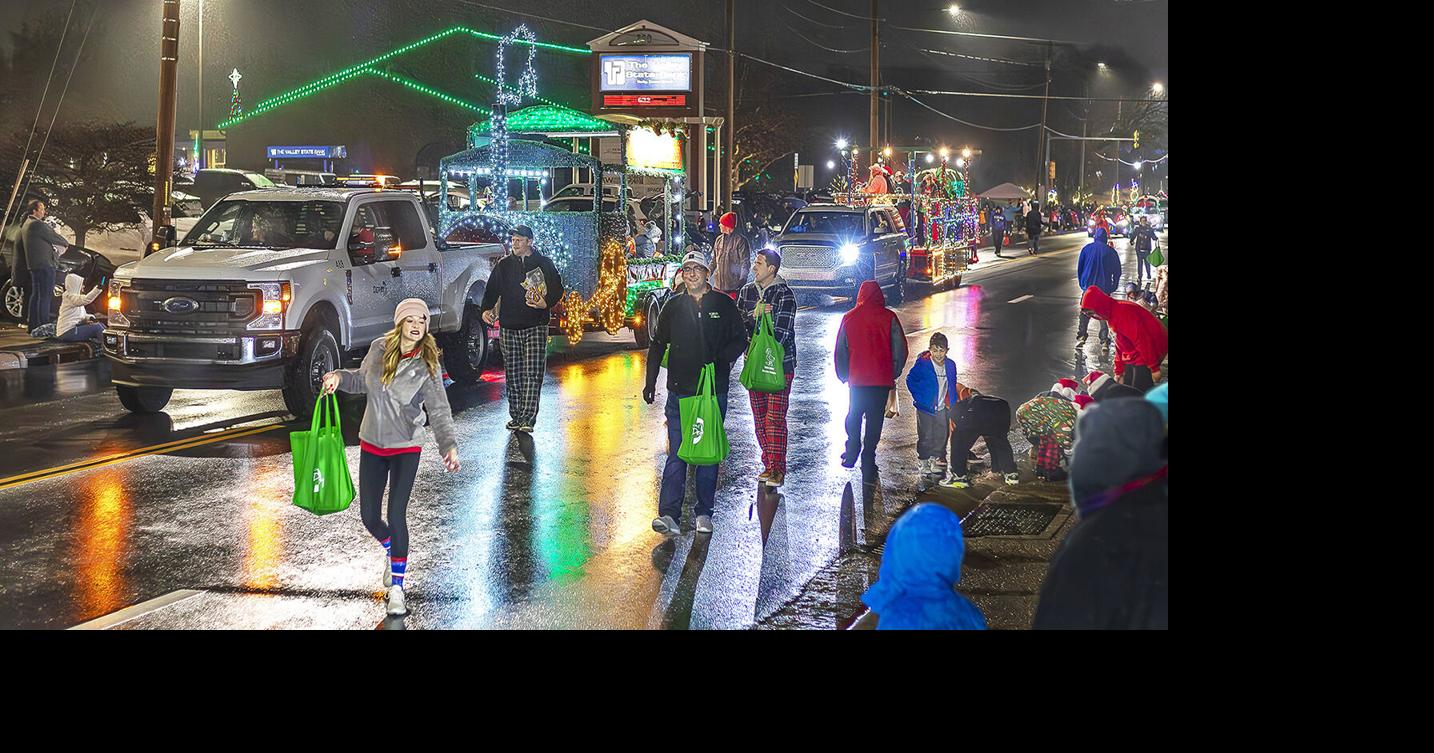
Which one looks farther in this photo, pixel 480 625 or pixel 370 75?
pixel 370 75

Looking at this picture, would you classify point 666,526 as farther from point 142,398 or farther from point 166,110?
point 166,110

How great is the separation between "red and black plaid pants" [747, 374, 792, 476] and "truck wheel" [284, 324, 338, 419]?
16.5 ft

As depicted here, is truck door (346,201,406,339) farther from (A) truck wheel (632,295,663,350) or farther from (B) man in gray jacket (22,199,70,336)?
(B) man in gray jacket (22,199,70,336)

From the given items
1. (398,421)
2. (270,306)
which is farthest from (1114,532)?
(270,306)

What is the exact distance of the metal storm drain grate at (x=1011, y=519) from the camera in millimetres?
9531

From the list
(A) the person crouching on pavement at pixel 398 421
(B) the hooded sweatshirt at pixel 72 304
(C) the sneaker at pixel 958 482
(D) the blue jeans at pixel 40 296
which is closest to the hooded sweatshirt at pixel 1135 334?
(C) the sneaker at pixel 958 482

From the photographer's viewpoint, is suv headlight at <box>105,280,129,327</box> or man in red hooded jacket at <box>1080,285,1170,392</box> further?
suv headlight at <box>105,280,129,327</box>

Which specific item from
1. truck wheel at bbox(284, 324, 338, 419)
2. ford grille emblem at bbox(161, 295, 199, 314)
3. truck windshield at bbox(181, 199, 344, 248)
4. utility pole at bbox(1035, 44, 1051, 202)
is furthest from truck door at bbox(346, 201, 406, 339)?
utility pole at bbox(1035, 44, 1051, 202)

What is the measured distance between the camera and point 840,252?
2784 cm

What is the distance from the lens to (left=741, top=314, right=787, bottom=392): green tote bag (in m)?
10.0

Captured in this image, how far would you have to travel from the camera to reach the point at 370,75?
4519cm
